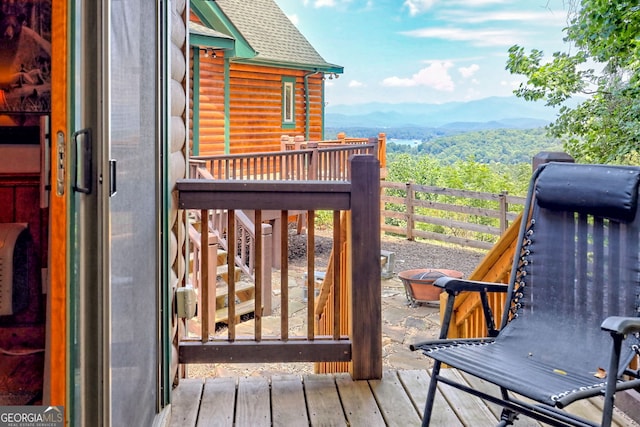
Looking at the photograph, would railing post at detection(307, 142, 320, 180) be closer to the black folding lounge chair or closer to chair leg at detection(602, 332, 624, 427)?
the black folding lounge chair

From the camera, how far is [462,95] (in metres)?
41.4

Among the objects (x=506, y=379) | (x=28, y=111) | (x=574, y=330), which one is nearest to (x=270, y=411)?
(x=506, y=379)

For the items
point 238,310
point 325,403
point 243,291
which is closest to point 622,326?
point 325,403

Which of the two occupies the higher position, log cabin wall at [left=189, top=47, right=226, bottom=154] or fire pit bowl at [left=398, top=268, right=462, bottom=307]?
log cabin wall at [left=189, top=47, right=226, bottom=154]

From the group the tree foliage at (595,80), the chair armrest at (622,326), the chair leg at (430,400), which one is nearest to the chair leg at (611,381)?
the chair armrest at (622,326)

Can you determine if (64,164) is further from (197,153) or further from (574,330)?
(197,153)

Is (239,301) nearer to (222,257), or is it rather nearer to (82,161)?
(222,257)

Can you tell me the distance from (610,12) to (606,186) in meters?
4.58

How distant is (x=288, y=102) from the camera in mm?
13141

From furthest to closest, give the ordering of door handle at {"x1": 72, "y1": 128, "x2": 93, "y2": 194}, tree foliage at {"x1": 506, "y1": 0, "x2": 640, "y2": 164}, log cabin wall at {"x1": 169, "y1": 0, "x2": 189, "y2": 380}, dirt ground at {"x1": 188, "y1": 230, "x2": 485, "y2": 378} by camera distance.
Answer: tree foliage at {"x1": 506, "y1": 0, "x2": 640, "y2": 164}
dirt ground at {"x1": 188, "y1": 230, "x2": 485, "y2": 378}
log cabin wall at {"x1": 169, "y1": 0, "x2": 189, "y2": 380}
door handle at {"x1": 72, "y1": 128, "x2": 93, "y2": 194}

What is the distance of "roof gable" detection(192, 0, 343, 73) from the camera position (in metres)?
12.4

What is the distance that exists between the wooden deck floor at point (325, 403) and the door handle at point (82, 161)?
1473 mm

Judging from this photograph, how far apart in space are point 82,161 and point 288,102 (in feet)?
40.0

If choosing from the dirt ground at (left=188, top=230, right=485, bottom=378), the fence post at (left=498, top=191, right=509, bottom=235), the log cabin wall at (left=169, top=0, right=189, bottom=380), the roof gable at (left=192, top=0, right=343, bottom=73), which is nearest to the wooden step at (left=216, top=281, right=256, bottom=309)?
the dirt ground at (left=188, top=230, right=485, bottom=378)
